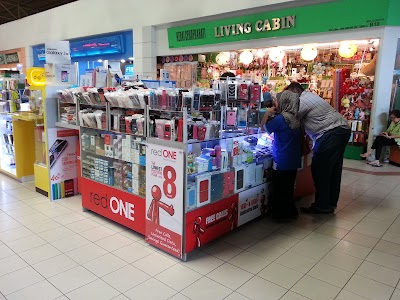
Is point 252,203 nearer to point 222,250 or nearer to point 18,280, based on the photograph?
point 222,250

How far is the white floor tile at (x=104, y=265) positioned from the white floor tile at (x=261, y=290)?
1.17 m

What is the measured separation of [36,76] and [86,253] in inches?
123

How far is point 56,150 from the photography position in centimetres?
489

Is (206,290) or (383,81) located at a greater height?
(383,81)

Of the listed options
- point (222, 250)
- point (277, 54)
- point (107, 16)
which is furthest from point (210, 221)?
point (107, 16)

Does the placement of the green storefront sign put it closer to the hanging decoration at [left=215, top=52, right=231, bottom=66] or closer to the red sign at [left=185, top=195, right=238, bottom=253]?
the hanging decoration at [left=215, top=52, right=231, bottom=66]

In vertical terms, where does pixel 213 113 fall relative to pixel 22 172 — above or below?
above

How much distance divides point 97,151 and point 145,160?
960 mm

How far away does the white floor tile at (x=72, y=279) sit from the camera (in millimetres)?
2791

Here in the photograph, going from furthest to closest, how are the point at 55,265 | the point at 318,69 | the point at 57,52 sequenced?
the point at 318,69, the point at 57,52, the point at 55,265

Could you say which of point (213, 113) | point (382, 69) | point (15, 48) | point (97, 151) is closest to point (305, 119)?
point (213, 113)

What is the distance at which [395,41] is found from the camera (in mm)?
6508

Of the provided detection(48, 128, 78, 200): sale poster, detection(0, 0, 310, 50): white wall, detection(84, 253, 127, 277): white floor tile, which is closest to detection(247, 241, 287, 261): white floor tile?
detection(84, 253, 127, 277): white floor tile

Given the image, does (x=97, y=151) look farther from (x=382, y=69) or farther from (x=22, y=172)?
(x=382, y=69)
